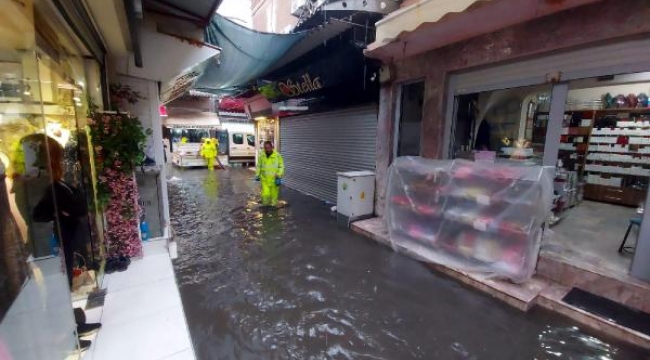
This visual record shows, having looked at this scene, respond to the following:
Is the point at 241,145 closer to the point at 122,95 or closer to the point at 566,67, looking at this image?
the point at 122,95

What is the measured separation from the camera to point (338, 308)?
9.95 feet

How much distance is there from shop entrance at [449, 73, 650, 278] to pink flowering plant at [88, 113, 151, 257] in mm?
4744

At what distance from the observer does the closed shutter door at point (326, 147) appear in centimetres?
638

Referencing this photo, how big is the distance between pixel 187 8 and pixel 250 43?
140 cm

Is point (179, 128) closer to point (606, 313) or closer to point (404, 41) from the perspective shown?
point (404, 41)

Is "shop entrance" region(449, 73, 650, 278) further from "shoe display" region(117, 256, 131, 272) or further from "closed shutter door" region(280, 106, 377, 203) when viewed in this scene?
"shoe display" region(117, 256, 131, 272)

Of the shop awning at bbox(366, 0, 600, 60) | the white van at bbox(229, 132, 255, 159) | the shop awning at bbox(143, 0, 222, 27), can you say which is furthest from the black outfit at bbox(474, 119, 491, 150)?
the white van at bbox(229, 132, 255, 159)

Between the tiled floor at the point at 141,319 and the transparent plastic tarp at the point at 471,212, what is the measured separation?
128 inches

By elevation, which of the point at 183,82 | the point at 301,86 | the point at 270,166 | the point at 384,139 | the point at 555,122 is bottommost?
the point at 270,166

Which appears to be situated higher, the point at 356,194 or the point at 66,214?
the point at 66,214

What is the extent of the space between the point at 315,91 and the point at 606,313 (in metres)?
6.31

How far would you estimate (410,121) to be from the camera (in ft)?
18.0

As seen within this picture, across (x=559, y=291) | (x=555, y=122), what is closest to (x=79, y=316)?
(x=559, y=291)

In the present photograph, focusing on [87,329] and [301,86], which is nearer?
[87,329]
